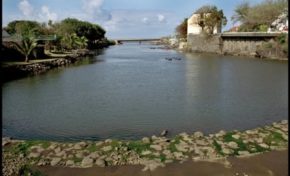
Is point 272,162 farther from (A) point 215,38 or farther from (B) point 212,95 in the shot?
(A) point 215,38

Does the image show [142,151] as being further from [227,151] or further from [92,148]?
[227,151]

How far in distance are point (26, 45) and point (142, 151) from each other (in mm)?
33496

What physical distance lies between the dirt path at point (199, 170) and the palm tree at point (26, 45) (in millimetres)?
33360

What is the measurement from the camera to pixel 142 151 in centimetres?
1086

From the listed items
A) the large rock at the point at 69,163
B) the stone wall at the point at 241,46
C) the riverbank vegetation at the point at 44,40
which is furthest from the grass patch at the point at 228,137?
the stone wall at the point at 241,46

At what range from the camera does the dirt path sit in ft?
30.6

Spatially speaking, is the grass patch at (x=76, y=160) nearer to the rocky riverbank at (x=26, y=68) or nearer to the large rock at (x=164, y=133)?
the large rock at (x=164, y=133)

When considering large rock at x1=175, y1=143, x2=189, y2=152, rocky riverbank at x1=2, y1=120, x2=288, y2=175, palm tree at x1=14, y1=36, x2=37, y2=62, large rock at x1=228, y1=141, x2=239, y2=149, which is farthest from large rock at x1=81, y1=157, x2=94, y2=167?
palm tree at x1=14, y1=36, x2=37, y2=62

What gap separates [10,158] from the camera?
10.4 meters

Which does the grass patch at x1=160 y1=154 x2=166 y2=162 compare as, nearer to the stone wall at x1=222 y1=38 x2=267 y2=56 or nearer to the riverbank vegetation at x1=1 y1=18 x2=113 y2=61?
the riverbank vegetation at x1=1 y1=18 x2=113 y2=61

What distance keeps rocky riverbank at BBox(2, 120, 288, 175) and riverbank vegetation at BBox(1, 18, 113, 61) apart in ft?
86.8

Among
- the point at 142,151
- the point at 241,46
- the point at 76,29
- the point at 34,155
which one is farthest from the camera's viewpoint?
the point at 76,29

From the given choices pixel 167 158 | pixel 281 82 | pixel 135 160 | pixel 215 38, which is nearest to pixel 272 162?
pixel 167 158

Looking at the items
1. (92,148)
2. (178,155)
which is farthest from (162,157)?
(92,148)
